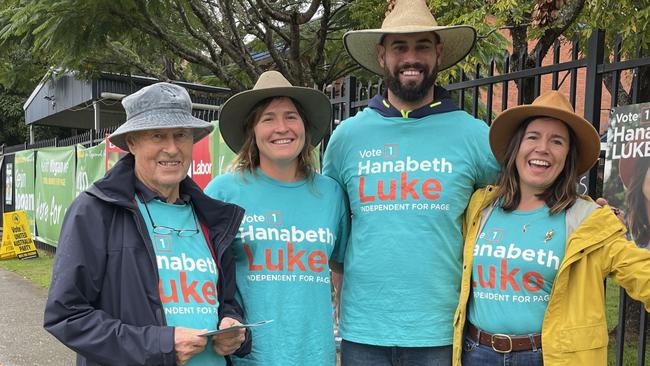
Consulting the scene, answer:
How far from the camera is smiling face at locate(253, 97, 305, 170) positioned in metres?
2.66


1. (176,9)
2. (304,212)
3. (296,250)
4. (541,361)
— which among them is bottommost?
(541,361)

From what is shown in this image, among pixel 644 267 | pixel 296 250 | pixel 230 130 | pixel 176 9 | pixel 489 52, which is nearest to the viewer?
pixel 644 267

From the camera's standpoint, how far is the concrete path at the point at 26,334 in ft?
18.0

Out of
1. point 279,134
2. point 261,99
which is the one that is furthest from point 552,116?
point 261,99

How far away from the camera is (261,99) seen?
2766mm

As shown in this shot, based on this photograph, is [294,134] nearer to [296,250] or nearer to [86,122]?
[296,250]

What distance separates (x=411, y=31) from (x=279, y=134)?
0.78 meters

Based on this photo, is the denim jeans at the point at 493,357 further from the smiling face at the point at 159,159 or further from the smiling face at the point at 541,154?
the smiling face at the point at 159,159

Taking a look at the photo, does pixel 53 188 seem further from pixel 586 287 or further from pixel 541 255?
pixel 586 287

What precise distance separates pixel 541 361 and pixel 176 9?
718cm

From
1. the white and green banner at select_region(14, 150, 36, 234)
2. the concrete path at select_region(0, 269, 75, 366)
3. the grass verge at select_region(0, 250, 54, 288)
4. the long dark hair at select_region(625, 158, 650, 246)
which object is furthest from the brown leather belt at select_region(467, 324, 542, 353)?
the white and green banner at select_region(14, 150, 36, 234)

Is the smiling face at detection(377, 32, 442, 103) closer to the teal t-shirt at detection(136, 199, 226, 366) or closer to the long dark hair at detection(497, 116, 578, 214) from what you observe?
the long dark hair at detection(497, 116, 578, 214)

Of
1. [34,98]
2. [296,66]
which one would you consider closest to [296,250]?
[296,66]

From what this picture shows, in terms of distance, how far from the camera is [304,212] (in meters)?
2.68
